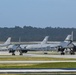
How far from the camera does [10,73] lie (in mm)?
32938

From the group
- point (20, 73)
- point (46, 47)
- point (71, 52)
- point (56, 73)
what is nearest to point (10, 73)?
point (20, 73)

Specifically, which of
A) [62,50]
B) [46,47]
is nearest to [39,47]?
[46,47]

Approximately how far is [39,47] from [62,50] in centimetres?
1064

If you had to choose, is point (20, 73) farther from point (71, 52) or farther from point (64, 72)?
point (71, 52)

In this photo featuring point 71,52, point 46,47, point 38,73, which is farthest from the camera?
point 46,47

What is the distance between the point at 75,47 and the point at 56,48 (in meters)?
7.86

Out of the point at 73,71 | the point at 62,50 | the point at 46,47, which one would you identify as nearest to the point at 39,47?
the point at 46,47

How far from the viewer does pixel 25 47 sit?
123750 mm

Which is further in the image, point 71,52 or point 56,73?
point 71,52

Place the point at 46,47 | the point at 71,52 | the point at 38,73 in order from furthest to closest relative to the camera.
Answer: the point at 46,47, the point at 71,52, the point at 38,73

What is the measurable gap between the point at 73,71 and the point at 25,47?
3556 inches

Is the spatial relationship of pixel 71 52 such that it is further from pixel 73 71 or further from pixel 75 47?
pixel 73 71

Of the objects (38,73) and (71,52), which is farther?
(71,52)

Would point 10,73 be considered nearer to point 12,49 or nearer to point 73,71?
point 73,71
